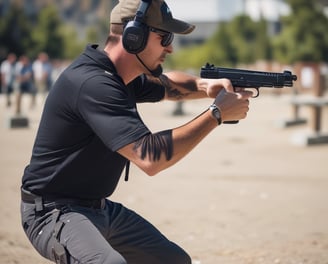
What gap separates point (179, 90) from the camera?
4.42 m

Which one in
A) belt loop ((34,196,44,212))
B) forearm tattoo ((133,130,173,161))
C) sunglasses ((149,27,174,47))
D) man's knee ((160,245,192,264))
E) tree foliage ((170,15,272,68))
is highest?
sunglasses ((149,27,174,47))

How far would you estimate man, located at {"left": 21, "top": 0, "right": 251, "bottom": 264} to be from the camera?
10.7 ft

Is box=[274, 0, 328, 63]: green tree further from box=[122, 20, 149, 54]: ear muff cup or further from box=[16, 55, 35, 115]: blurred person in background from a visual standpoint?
box=[122, 20, 149, 54]: ear muff cup

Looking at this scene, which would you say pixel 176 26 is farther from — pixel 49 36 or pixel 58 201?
pixel 49 36

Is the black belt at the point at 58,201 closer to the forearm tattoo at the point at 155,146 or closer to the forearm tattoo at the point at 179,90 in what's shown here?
the forearm tattoo at the point at 155,146

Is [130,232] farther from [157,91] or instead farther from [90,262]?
[157,91]

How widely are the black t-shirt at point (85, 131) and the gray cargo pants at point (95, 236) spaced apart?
125 millimetres

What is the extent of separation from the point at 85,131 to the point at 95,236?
19.9 inches

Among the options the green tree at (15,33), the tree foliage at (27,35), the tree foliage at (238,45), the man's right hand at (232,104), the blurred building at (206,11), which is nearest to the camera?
the man's right hand at (232,104)

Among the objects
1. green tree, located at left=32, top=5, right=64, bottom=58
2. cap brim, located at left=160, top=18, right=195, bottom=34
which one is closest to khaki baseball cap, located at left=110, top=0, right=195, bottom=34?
cap brim, located at left=160, top=18, right=195, bottom=34

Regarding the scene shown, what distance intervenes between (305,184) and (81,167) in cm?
689

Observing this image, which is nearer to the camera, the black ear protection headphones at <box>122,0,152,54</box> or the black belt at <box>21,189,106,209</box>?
the black ear protection headphones at <box>122,0,152,54</box>

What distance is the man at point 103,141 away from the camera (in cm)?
325

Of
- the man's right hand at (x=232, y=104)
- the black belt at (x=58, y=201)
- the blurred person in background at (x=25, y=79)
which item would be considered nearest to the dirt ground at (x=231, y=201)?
the black belt at (x=58, y=201)
